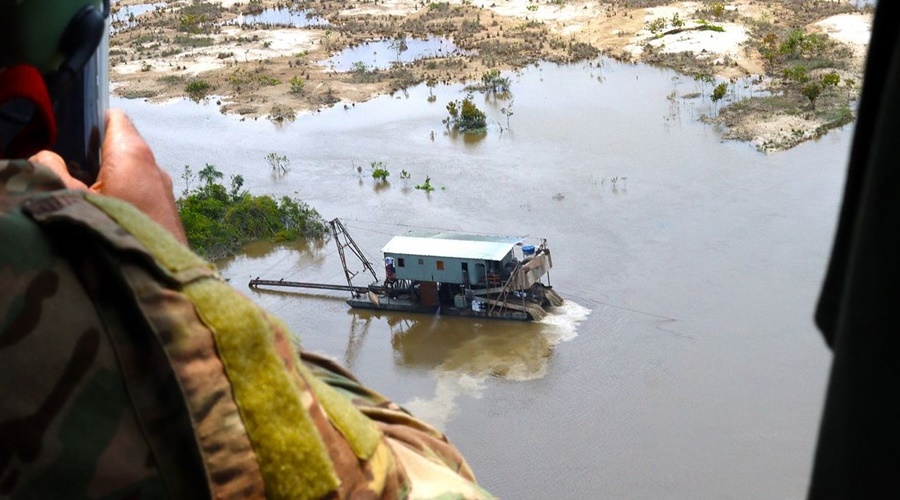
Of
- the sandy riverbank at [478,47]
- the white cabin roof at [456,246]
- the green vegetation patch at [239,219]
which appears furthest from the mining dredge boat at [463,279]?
the sandy riverbank at [478,47]

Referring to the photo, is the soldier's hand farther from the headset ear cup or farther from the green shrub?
the green shrub

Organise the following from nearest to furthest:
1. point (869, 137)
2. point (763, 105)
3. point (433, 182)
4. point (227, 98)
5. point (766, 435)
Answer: point (869, 137) < point (766, 435) < point (433, 182) < point (763, 105) < point (227, 98)

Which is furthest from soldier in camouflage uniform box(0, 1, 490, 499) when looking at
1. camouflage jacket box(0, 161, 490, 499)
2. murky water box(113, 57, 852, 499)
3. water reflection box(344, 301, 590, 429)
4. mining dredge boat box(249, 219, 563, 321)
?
mining dredge boat box(249, 219, 563, 321)

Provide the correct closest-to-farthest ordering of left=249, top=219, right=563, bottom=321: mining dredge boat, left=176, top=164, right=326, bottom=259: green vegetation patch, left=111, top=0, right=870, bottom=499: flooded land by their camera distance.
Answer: left=111, top=0, right=870, bottom=499: flooded land → left=249, top=219, right=563, bottom=321: mining dredge boat → left=176, top=164, right=326, bottom=259: green vegetation patch

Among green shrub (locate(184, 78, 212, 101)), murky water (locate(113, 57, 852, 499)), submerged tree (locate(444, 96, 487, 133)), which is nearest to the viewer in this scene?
murky water (locate(113, 57, 852, 499))

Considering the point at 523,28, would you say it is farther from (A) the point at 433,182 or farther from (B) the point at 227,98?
(A) the point at 433,182

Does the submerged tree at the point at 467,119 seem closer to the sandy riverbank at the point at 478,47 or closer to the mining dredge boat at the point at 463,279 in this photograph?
the sandy riverbank at the point at 478,47

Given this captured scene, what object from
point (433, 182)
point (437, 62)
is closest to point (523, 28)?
point (437, 62)

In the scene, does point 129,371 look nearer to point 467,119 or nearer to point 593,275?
point 593,275
